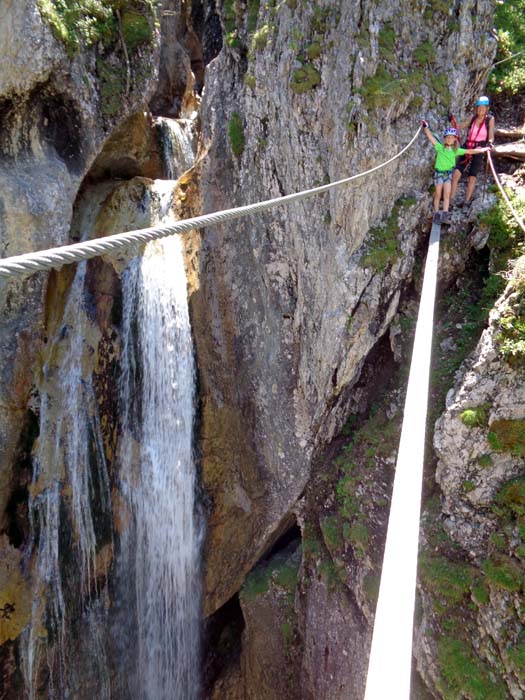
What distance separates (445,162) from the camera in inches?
264

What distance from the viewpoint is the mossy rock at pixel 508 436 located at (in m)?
5.19

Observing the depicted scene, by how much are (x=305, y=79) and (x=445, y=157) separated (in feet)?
9.28

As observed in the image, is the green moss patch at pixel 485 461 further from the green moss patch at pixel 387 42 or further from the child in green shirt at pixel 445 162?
the green moss patch at pixel 387 42

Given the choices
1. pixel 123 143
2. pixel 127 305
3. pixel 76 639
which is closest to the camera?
pixel 76 639

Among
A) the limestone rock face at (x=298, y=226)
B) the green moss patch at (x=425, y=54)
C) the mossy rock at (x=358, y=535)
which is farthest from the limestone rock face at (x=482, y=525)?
the green moss patch at (x=425, y=54)

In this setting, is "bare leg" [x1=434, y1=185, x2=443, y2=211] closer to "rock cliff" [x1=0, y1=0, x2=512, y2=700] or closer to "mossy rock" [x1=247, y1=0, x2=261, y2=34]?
"rock cliff" [x1=0, y1=0, x2=512, y2=700]

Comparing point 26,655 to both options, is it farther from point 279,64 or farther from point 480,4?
point 480,4

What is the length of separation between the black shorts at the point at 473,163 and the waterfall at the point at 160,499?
5.61 m

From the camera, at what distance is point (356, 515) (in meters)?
6.72

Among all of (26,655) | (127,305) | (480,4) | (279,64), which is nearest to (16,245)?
(127,305)

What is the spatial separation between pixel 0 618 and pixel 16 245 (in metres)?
5.99

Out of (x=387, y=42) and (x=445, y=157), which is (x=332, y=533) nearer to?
(x=445, y=157)

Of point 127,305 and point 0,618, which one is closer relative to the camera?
point 0,618

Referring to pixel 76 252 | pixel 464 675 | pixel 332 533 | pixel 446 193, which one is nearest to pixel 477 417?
pixel 464 675
